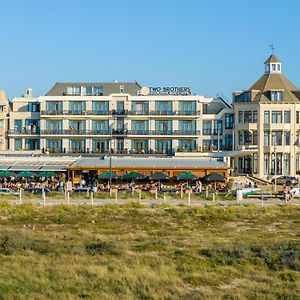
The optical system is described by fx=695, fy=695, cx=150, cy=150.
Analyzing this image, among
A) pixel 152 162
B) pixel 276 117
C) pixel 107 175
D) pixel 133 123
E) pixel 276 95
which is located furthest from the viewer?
pixel 133 123

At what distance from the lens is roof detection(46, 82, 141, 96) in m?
84.7

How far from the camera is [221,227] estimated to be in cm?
3697

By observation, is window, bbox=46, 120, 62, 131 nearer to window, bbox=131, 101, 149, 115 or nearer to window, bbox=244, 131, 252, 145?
window, bbox=131, 101, 149, 115

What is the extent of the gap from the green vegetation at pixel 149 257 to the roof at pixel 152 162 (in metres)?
28.9

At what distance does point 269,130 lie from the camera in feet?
250

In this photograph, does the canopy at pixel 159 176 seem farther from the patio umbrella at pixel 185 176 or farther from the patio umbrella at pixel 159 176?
the patio umbrella at pixel 185 176

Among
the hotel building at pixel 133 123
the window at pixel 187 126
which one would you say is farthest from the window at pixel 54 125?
the window at pixel 187 126

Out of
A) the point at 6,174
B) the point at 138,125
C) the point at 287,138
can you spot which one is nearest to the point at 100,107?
the point at 138,125

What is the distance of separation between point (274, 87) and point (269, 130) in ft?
18.0

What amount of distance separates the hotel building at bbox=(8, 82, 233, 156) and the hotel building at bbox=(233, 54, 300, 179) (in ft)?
10.6

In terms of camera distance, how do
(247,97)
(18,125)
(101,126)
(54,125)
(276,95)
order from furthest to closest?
(18,125), (54,125), (101,126), (247,97), (276,95)

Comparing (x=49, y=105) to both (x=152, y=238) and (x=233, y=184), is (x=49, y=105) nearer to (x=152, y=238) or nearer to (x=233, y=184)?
(x=233, y=184)

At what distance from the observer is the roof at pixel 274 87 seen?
7656 cm

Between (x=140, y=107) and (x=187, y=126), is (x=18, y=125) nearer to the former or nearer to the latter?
(x=140, y=107)
